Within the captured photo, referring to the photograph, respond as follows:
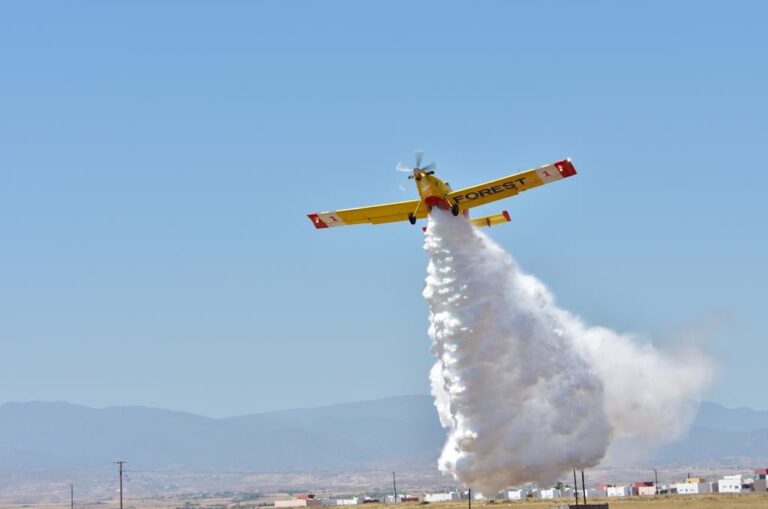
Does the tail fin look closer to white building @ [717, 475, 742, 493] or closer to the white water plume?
the white water plume

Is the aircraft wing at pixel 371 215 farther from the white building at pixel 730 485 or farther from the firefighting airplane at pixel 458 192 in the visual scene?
the white building at pixel 730 485

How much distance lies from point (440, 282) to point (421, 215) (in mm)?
3939

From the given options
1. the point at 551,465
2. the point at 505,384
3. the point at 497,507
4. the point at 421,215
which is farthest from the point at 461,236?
the point at 497,507

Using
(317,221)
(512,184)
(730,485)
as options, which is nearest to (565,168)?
(512,184)

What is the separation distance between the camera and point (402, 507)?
160000mm

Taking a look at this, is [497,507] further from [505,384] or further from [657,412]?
[505,384]

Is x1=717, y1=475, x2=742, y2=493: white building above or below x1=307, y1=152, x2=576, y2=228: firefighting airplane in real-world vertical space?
below

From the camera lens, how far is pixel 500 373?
6888 centimetres

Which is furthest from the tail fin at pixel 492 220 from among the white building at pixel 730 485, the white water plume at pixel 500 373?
the white building at pixel 730 485

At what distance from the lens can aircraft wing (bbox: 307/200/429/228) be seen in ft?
232

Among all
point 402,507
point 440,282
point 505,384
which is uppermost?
point 440,282

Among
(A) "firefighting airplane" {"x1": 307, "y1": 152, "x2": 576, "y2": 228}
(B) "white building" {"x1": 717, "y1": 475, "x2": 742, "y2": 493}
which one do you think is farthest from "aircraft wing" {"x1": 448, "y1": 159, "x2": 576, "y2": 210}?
(B) "white building" {"x1": 717, "y1": 475, "x2": 742, "y2": 493}

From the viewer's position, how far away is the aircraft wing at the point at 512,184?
6612cm

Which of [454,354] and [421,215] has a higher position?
[421,215]
